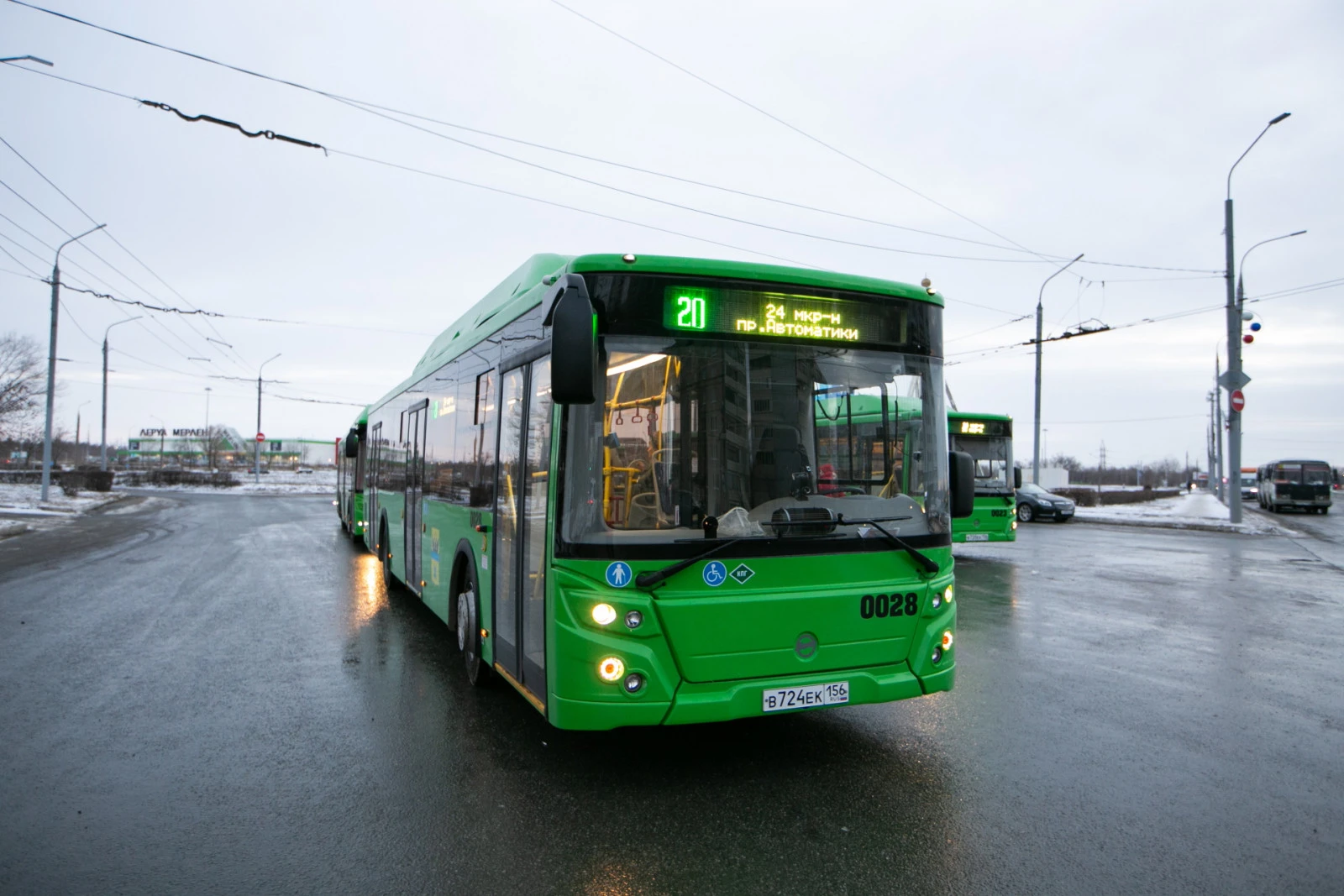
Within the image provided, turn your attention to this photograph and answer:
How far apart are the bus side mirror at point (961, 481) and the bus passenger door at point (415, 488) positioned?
5.37m

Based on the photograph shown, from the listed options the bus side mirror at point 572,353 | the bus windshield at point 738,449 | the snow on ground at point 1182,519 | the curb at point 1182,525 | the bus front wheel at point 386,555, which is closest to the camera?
the bus side mirror at point 572,353

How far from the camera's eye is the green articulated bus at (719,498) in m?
4.32

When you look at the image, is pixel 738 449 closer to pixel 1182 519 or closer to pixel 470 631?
pixel 470 631

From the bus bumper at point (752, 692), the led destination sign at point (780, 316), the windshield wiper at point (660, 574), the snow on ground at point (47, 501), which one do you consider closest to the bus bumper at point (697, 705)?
the bus bumper at point (752, 692)

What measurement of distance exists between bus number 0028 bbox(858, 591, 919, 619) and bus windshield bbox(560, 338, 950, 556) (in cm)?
36

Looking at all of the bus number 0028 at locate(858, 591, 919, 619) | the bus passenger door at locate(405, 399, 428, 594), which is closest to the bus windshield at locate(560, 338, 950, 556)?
the bus number 0028 at locate(858, 591, 919, 619)

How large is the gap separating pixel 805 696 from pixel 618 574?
4.10 feet

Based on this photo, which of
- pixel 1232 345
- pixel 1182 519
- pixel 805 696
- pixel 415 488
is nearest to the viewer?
pixel 805 696

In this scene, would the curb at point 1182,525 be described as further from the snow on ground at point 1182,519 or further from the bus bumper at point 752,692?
the bus bumper at point 752,692

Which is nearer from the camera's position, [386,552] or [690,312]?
[690,312]

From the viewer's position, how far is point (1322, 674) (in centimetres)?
717

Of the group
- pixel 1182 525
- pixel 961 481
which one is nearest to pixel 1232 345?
pixel 1182 525

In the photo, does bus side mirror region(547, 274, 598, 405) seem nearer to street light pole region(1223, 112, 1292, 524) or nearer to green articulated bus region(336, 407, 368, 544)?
green articulated bus region(336, 407, 368, 544)

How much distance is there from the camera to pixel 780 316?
4.78 m
